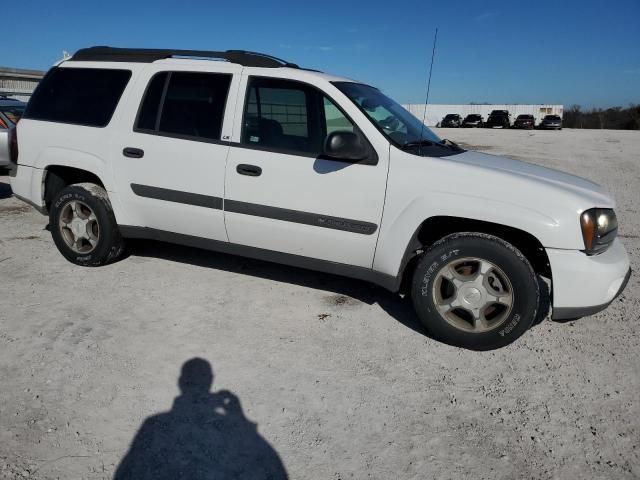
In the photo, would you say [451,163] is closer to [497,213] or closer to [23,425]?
[497,213]

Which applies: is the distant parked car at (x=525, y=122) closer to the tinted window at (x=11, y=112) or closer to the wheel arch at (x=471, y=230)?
the tinted window at (x=11, y=112)

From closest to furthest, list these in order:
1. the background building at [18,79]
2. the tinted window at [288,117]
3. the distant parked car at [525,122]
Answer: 1. the tinted window at [288,117]
2. the background building at [18,79]
3. the distant parked car at [525,122]

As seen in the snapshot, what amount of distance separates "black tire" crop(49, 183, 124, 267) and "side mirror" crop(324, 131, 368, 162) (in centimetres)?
227

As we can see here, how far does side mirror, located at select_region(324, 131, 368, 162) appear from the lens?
3.32 meters

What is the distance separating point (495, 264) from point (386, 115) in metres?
1.46

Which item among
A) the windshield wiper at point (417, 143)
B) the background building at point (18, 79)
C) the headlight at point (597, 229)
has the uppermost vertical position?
the background building at point (18, 79)

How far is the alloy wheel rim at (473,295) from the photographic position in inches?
130

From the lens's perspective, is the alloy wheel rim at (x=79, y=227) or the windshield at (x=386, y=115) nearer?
the windshield at (x=386, y=115)

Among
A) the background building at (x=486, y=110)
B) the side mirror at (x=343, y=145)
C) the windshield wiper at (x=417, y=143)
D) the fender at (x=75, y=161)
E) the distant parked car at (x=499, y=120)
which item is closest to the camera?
the side mirror at (x=343, y=145)

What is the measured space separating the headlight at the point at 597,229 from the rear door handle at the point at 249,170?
A: 2.23 metres

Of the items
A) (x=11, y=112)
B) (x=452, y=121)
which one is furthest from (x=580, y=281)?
(x=452, y=121)

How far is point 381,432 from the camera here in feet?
8.38

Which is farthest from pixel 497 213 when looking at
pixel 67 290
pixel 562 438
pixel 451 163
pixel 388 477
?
pixel 67 290

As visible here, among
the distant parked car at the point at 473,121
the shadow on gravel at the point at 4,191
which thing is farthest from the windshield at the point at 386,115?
the distant parked car at the point at 473,121
